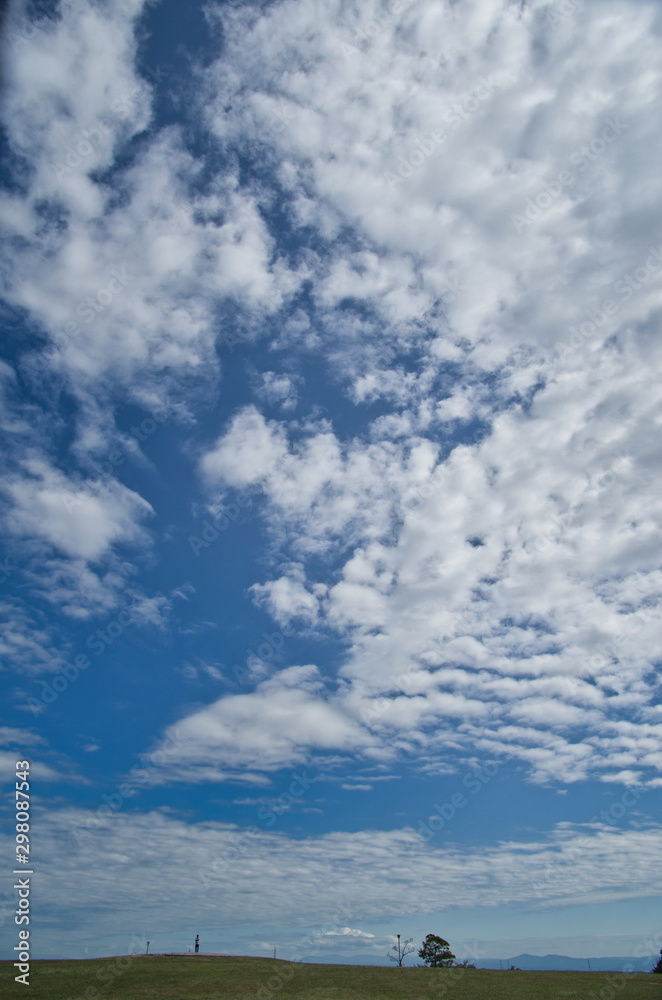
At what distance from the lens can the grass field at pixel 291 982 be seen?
40.9m

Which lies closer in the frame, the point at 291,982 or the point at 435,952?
the point at 291,982

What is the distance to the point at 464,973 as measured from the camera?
5081cm

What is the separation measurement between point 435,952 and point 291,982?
59802mm

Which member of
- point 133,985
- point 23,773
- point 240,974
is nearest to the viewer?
point 23,773

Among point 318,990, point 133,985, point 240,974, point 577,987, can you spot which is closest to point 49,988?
point 133,985

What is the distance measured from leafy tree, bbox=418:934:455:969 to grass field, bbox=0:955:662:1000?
154ft

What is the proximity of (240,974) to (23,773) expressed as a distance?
34.8 meters

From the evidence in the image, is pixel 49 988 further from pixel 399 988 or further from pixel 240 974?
pixel 399 988

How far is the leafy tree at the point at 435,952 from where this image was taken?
293 ft

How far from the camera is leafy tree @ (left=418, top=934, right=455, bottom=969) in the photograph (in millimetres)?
89375

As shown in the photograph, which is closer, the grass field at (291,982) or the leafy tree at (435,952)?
the grass field at (291,982)

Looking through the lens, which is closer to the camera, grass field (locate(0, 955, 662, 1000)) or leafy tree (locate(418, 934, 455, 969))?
grass field (locate(0, 955, 662, 1000))

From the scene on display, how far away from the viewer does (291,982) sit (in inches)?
1796

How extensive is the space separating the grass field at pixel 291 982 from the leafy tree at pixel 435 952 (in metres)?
47.0
